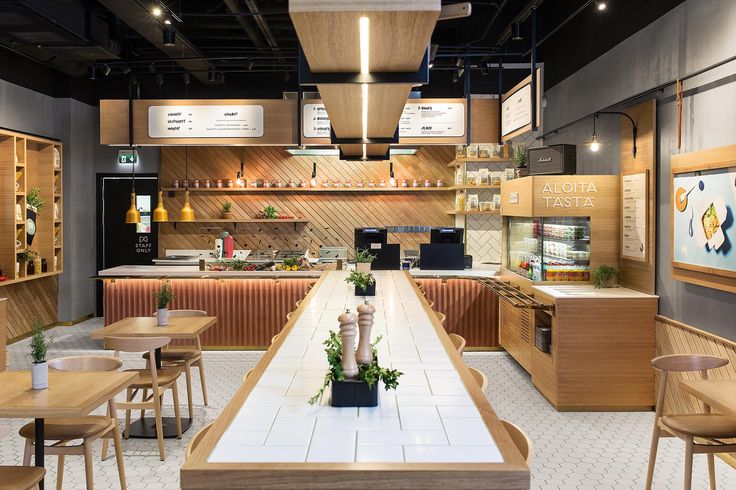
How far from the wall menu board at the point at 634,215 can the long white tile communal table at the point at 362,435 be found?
337 cm

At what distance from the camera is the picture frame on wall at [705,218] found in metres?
4.49

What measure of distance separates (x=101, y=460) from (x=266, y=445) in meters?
3.23

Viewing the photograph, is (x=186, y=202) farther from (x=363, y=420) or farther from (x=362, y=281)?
(x=363, y=420)

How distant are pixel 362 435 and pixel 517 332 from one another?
547 cm

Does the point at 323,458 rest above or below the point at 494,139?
below

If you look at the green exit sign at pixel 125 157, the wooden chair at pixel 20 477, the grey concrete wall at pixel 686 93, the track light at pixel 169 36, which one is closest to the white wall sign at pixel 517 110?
the grey concrete wall at pixel 686 93

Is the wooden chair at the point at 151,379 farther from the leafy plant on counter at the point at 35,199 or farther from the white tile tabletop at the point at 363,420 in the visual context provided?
the leafy plant on counter at the point at 35,199

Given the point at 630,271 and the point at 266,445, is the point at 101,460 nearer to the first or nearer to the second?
the point at 266,445

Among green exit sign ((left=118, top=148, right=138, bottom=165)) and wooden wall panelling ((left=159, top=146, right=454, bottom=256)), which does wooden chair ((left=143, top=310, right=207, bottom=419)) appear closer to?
wooden wall panelling ((left=159, top=146, right=454, bottom=256))

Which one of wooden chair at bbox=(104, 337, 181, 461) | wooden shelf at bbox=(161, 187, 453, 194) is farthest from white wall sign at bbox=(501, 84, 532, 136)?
wooden chair at bbox=(104, 337, 181, 461)

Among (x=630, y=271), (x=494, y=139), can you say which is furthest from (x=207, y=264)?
(x=630, y=271)

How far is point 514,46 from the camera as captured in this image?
32.0ft

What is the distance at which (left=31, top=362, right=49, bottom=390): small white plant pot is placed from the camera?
3.43 metres

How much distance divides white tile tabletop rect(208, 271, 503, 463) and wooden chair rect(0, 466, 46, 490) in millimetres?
1180
